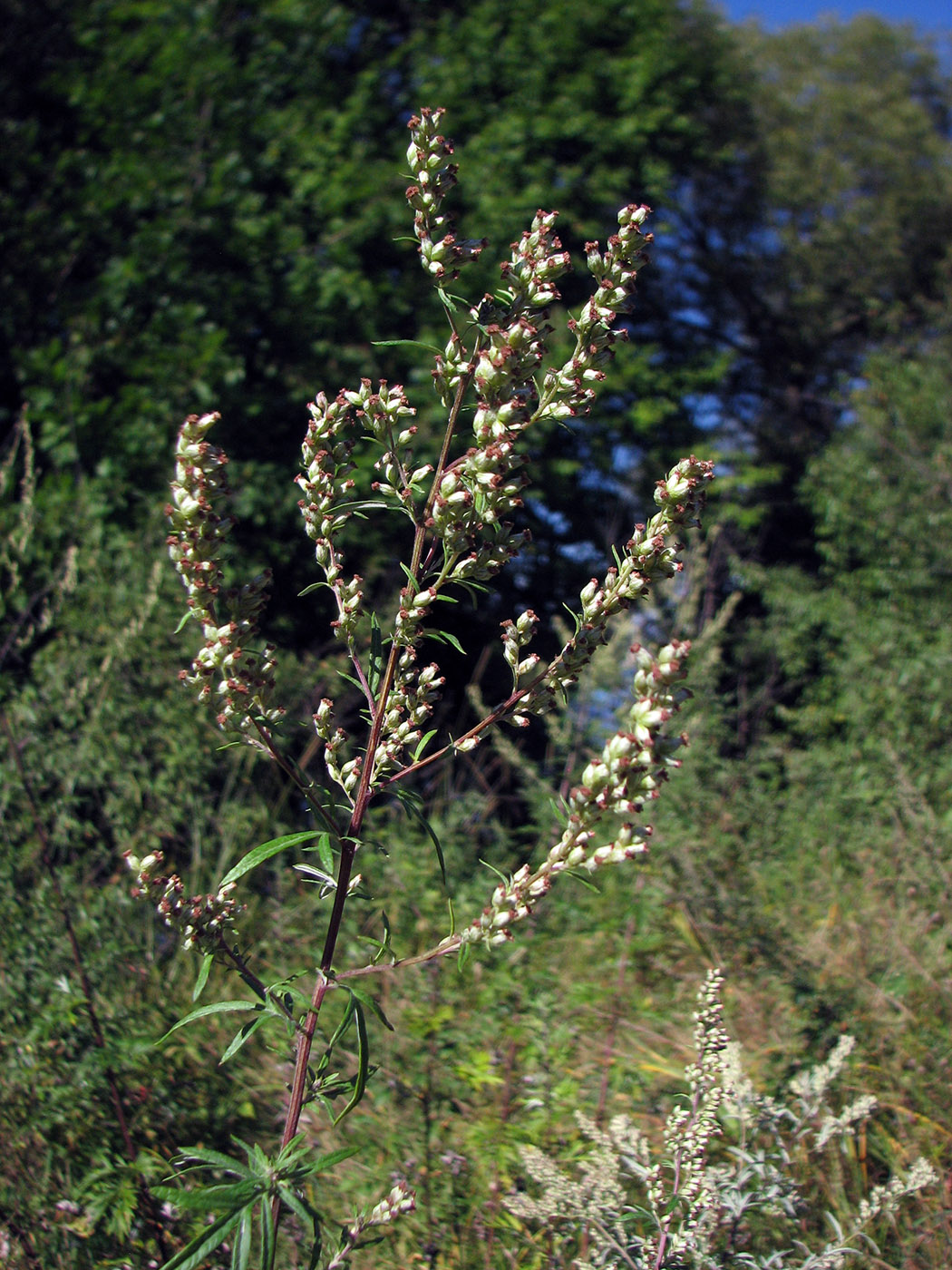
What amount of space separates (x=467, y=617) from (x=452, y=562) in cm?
580

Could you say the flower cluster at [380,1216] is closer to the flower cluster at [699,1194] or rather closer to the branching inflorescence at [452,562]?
the branching inflorescence at [452,562]

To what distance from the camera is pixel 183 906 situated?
1.34 meters

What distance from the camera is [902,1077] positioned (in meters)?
3.03

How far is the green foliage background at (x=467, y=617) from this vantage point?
266 cm

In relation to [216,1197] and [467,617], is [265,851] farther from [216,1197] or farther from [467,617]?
[467,617]

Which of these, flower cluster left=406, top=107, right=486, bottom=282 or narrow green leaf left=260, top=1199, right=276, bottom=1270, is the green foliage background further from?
flower cluster left=406, top=107, right=486, bottom=282

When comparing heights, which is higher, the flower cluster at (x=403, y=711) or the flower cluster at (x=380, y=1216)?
the flower cluster at (x=403, y=711)

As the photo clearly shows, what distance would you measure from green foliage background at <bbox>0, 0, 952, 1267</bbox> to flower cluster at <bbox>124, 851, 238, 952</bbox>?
373 mm

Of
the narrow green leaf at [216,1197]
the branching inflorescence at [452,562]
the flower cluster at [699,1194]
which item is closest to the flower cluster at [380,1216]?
the branching inflorescence at [452,562]

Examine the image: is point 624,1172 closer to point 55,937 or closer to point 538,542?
point 55,937

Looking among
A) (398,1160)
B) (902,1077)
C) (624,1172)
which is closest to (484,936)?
(624,1172)

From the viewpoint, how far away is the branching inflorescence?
1.26 m

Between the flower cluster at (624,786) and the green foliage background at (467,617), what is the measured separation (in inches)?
18.1

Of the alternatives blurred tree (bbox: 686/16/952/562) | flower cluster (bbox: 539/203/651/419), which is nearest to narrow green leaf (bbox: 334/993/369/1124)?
flower cluster (bbox: 539/203/651/419)
